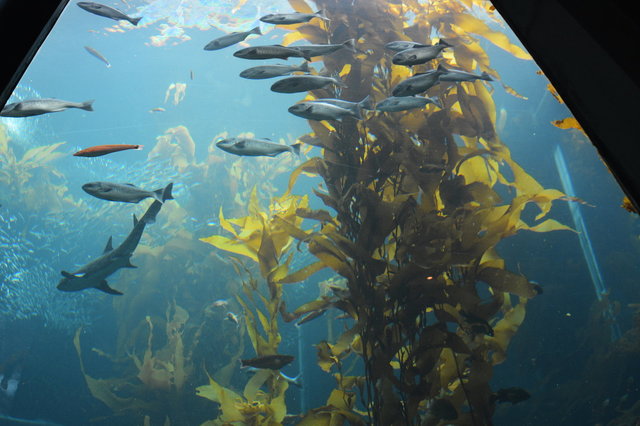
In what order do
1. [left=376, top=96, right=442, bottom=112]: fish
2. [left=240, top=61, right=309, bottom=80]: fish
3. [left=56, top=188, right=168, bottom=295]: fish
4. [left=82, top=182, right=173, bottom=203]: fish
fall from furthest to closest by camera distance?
[left=56, top=188, right=168, bottom=295]: fish → [left=82, top=182, right=173, bottom=203]: fish → [left=240, top=61, right=309, bottom=80]: fish → [left=376, top=96, right=442, bottom=112]: fish

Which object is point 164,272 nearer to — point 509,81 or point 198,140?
point 509,81

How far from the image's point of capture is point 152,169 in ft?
60.6

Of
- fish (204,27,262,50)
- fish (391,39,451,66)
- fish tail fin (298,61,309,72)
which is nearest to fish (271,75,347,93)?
fish tail fin (298,61,309,72)

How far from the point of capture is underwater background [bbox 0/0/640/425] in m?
2.71

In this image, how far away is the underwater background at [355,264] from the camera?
2.71 meters

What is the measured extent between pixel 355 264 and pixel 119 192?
2419 mm

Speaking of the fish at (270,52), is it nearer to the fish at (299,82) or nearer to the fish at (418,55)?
the fish at (299,82)

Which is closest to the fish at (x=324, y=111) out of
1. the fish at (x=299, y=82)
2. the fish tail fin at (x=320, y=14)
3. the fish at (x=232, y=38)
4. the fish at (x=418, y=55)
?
the fish at (x=299, y=82)

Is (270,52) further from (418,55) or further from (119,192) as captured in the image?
(119,192)

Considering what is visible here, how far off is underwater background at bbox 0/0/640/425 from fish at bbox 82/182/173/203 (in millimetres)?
789

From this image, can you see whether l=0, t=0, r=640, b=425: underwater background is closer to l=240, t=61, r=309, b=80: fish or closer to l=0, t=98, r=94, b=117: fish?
l=240, t=61, r=309, b=80: fish

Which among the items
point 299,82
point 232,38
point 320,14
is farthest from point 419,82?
point 232,38

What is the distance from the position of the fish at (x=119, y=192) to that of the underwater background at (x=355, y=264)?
2.59 ft

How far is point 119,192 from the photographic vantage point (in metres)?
3.38
